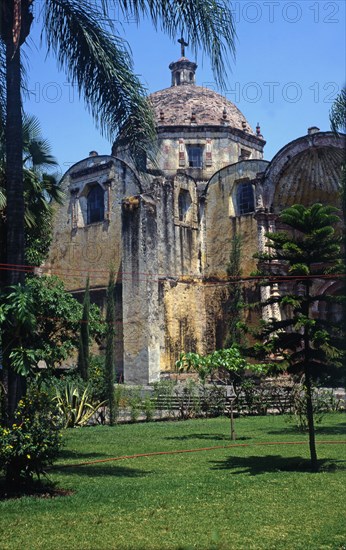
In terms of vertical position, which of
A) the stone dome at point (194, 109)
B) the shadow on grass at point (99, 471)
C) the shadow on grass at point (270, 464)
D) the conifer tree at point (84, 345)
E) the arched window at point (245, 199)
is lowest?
the shadow on grass at point (270, 464)

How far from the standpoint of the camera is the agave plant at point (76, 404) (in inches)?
688

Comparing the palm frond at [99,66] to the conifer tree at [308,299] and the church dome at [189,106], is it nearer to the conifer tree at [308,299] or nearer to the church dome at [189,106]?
the conifer tree at [308,299]

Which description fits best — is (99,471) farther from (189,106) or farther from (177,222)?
(189,106)

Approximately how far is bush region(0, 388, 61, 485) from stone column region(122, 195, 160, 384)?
1831cm

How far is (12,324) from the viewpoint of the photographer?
25.7ft

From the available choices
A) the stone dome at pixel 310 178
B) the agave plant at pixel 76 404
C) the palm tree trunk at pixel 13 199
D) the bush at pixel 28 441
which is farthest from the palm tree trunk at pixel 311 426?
the stone dome at pixel 310 178

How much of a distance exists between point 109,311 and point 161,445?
22.4ft

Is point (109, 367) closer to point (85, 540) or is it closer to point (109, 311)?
point (109, 311)

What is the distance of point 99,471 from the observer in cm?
961

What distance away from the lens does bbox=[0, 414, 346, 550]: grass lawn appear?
586 cm

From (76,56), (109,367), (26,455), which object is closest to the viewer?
(26,455)

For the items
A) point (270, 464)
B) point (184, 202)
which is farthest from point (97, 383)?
point (184, 202)

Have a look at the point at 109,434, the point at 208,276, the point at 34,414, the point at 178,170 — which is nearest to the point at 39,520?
the point at 34,414

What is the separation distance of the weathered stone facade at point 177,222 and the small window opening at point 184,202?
4 centimetres
